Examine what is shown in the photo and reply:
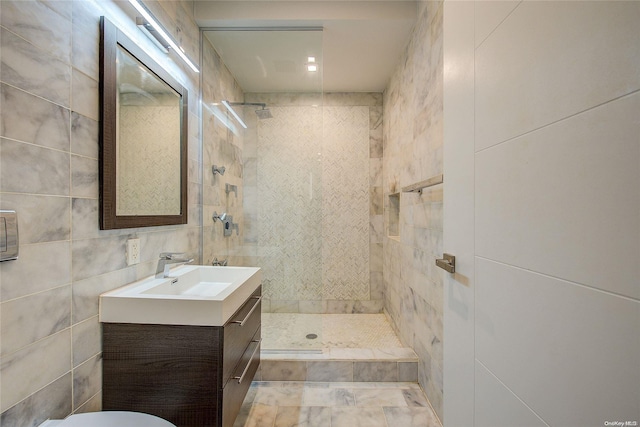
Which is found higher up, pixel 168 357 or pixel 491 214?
pixel 491 214

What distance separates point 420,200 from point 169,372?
1794mm

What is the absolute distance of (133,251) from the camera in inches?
53.1

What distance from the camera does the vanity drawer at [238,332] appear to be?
116cm

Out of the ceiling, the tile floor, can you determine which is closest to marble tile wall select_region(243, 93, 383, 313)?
the ceiling

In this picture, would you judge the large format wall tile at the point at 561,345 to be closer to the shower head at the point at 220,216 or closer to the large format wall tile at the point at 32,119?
the large format wall tile at the point at 32,119

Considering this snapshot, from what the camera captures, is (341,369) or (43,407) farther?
(341,369)

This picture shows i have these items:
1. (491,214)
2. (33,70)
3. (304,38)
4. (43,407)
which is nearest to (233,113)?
(304,38)

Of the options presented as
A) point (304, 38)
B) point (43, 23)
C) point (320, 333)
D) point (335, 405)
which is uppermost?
point (304, 38)

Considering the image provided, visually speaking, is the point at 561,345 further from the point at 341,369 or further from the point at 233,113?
the point at 233,113

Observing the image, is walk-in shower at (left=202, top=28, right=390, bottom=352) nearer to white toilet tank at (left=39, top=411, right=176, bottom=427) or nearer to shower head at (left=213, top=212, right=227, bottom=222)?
shower head at (left=213, top=212, right=227, bottom=222)

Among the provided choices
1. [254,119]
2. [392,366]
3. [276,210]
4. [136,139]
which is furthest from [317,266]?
[136,139]

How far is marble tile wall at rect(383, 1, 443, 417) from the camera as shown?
1.67m

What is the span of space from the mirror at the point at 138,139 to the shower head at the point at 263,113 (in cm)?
89

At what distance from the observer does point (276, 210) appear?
8.63 feet
